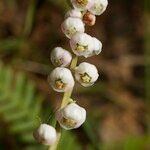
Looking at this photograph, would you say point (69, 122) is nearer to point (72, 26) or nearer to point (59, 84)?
point (59, 84)

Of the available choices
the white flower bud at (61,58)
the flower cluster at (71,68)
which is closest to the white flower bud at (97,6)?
the flower cluster at (71,68)

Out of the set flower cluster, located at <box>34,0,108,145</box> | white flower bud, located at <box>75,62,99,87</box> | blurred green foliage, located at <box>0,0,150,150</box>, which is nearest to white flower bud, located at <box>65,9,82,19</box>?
flower cluster, located at <box>34,0,108,145</box>

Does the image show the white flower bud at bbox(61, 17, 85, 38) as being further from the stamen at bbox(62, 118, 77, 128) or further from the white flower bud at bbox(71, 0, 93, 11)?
the stamen at bbox(62, 118, 77, 128)

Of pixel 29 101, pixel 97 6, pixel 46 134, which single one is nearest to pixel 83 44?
pixel 97 6

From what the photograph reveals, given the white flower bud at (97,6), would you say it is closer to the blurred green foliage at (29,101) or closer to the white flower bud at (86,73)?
the white flower bud at (86,73)

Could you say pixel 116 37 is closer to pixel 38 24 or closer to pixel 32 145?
pixel 38 24

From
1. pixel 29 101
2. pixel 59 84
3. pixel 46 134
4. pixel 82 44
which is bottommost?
pixel 29 101

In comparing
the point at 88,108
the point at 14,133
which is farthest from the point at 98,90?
the point at 14,133
